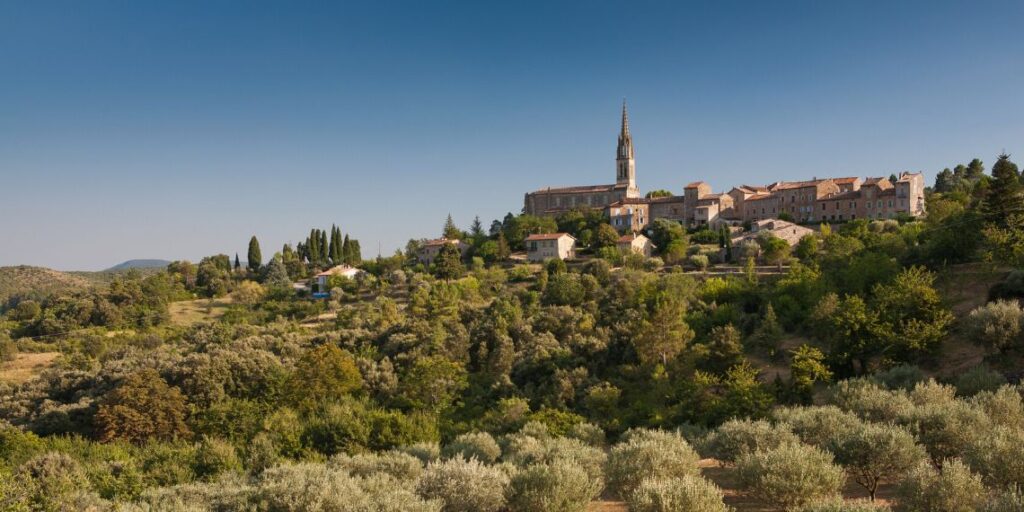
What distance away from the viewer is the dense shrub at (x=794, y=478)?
9750mm

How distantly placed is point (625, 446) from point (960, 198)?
163ft

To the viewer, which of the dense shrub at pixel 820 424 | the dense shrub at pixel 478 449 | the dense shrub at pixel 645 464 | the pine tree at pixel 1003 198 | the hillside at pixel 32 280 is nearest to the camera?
the dense shrub at pixel 645 464

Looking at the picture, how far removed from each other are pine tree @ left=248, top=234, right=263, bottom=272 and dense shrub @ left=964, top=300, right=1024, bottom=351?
8342 centimetres

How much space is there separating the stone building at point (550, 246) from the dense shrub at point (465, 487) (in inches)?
1955

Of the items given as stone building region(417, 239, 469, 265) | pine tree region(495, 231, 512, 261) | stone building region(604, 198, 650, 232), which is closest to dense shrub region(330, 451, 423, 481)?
pine tree region(495, 231, 512, 261)

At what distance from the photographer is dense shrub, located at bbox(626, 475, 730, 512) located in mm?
8836

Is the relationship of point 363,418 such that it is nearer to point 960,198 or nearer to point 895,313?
point 895,313

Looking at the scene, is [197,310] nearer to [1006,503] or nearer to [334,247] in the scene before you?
[334,247]

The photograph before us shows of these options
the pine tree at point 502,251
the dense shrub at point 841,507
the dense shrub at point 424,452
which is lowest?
the dense shrub at point 424,452

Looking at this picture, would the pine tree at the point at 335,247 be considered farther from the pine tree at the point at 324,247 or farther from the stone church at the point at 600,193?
the stone church at the point at 600,193

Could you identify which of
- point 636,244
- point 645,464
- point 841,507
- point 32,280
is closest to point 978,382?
point 645,464

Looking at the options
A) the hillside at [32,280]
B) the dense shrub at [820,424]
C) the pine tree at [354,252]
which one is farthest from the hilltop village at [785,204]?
the hillside at [32,280]

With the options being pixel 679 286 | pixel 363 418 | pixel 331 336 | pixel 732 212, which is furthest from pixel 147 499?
pixel 732 212

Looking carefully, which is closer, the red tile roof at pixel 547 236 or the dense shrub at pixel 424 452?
the dense shrub at pixel 424 452
